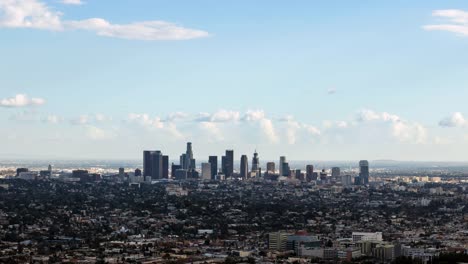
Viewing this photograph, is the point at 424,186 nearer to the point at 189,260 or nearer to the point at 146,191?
the point at 146,191

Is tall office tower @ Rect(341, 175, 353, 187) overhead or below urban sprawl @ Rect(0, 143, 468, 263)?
overhead

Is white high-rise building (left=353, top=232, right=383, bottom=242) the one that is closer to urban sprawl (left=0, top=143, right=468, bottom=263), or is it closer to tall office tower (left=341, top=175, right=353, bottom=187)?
urban sprawl (left=0, top=143, right=468, bottom=263)

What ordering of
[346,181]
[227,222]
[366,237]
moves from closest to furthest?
[366,237] < [227,222] < [346,181]

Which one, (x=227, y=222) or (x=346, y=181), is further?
(x=346, y=181)

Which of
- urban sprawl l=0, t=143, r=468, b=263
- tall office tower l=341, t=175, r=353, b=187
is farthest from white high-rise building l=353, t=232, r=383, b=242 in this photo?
tall office tower l=341, t=175, r=353, b=187

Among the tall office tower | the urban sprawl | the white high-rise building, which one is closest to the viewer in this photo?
the urban sprawl

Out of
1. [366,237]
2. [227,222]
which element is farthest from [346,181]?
[366,237]

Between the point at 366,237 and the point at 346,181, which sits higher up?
the point at 346,181

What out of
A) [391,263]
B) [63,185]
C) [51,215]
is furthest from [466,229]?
[63,185]

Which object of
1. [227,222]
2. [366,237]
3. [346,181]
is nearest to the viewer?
[366,237]

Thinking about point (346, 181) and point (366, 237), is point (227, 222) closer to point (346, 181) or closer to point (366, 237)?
point (366, 237)

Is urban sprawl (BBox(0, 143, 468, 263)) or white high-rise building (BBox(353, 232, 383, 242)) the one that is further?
white high-rise building (BBox(353, 232, 383, 242))
